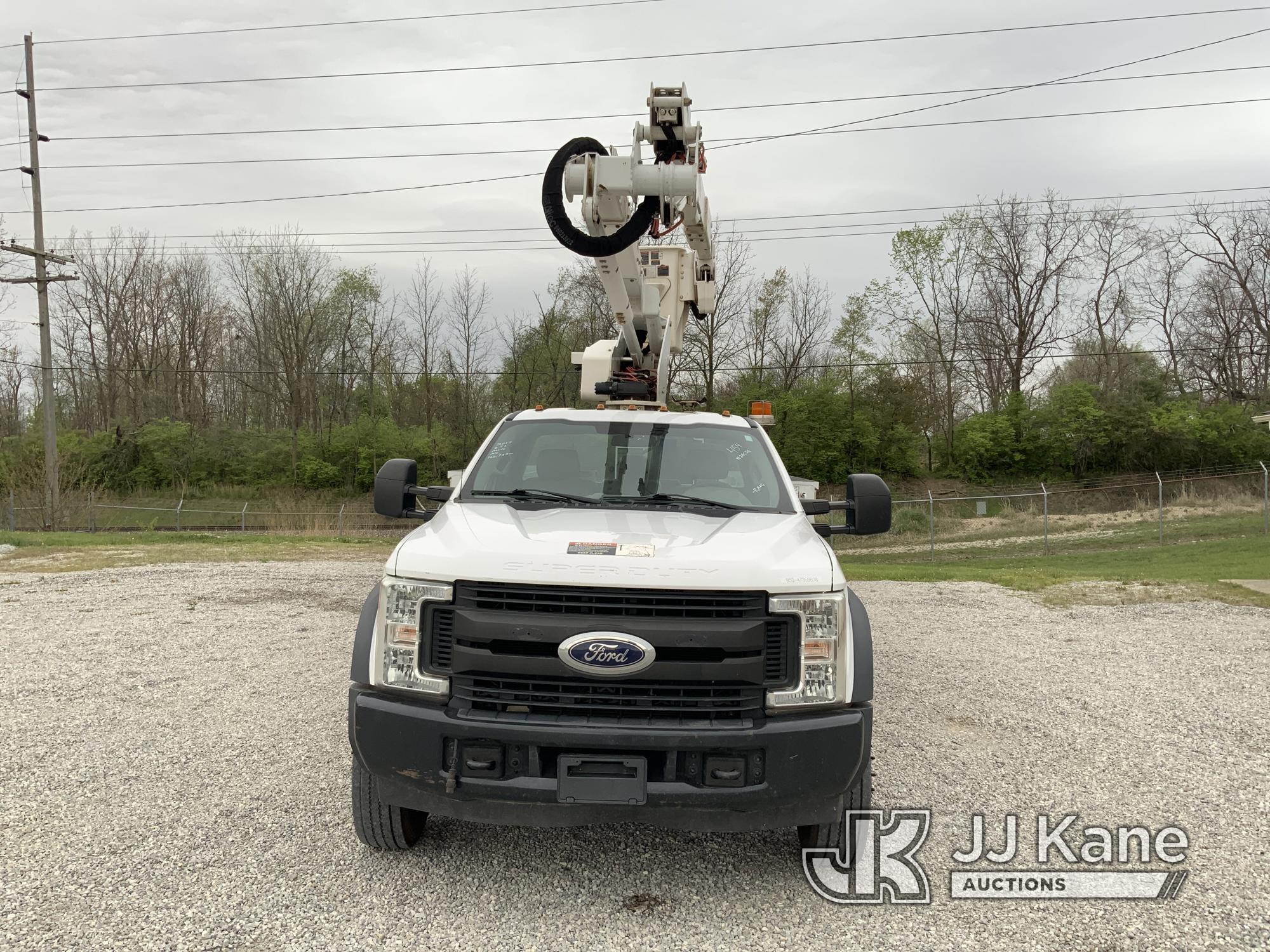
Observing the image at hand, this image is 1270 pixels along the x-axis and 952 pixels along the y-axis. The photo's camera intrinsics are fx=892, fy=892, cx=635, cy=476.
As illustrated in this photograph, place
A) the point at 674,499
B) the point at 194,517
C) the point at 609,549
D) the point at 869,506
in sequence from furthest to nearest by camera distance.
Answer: the point at 194,517 < the point at 869,506 < the point at 674,499 < the point at 609,549

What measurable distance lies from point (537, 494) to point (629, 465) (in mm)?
555

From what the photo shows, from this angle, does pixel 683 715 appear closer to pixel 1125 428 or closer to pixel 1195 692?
pixel 1195 692

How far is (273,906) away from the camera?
3336 millimetres

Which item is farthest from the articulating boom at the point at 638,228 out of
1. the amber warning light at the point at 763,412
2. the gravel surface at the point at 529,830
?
the gravel surface at the point at 529,830

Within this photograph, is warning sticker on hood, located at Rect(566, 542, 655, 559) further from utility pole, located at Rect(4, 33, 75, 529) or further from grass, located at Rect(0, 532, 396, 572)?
utility pole, located at Rect(4, 33, 75, 529)

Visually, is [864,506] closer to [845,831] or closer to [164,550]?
[845,831]

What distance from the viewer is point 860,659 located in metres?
3.49

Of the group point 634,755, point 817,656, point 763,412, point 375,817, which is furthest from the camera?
point 763,412

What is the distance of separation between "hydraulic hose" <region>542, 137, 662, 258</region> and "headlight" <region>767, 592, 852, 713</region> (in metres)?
3.39

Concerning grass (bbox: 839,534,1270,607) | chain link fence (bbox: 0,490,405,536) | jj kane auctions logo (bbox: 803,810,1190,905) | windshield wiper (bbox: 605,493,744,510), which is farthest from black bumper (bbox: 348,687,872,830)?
chain link fence (bbox: 0,490,405,536)

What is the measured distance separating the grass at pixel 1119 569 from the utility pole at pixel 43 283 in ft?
70.6

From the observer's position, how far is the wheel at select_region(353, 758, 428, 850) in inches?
143

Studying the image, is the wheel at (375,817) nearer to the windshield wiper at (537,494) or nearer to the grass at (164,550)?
the windshield wiper at (537,494)

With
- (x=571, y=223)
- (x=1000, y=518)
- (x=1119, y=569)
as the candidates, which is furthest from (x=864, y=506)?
(x=1000, y=518)
